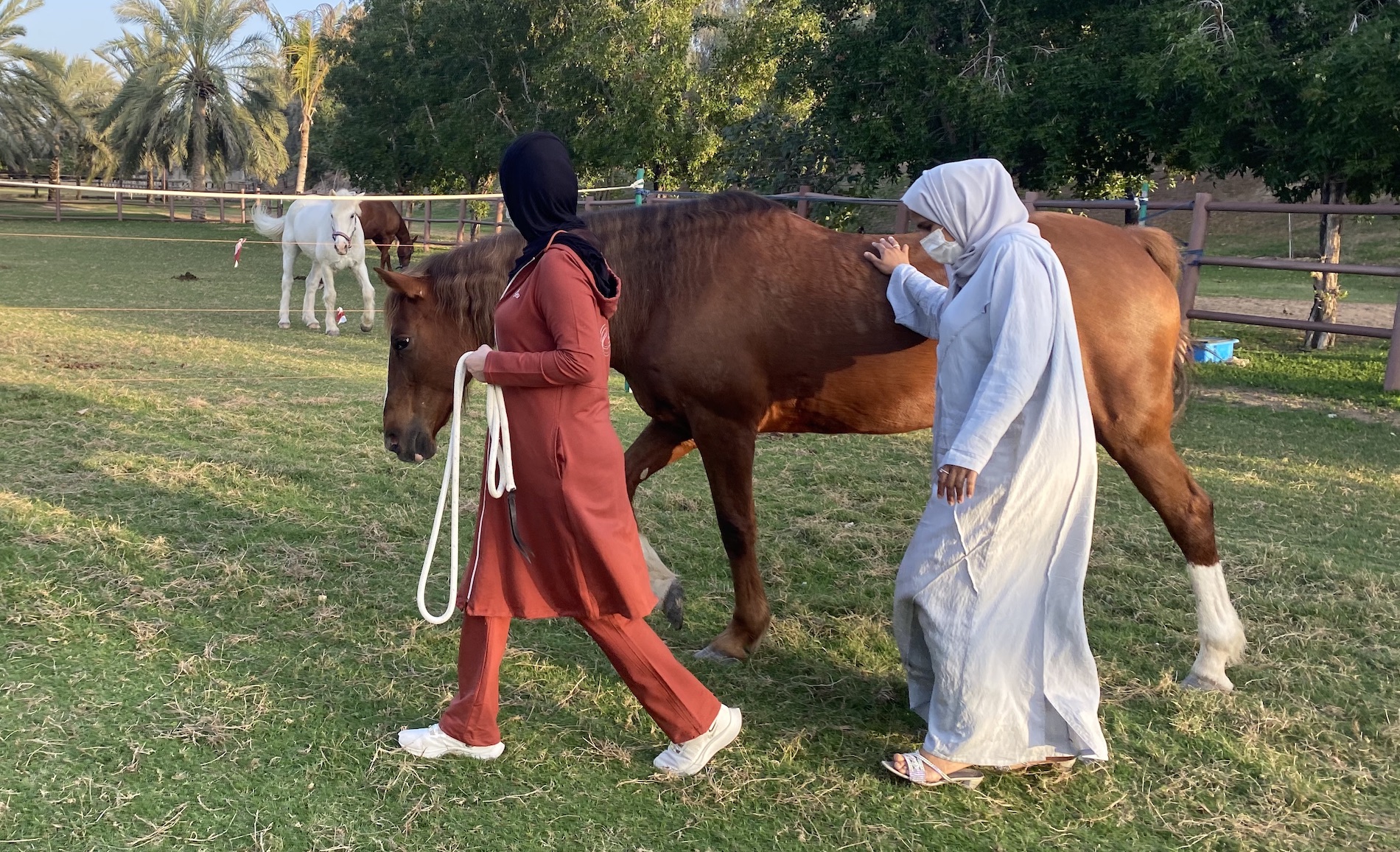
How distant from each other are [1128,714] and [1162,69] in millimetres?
9641

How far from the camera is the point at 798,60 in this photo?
1490 centimetres

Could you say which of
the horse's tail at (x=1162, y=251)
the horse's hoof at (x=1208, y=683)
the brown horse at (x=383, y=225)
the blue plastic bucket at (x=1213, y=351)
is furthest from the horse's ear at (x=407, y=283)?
the brown horse at (x=383, y=225)

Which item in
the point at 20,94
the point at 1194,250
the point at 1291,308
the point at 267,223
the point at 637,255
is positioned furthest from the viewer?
the point at 20,94

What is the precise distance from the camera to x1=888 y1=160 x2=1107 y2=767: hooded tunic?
2.54 metres

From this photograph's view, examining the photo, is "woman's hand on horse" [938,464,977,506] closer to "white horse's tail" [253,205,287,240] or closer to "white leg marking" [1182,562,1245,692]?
"white leg marking" [1182,562,1245,692]

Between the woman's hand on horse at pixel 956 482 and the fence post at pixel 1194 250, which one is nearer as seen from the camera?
the woman's hand on horse at pixel 956 482

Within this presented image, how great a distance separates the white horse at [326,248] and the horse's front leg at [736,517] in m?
8.86

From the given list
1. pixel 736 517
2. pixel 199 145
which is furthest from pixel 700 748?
pixel 199 145

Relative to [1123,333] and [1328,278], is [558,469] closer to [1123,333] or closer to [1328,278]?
[1123,333]

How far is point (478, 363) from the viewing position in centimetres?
252

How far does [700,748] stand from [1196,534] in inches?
73.0

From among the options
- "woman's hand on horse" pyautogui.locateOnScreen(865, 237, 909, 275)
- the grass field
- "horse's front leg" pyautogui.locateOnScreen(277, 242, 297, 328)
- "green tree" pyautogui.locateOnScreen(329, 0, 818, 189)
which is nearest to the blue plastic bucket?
the grass field

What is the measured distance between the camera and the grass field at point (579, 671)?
8.30 feet

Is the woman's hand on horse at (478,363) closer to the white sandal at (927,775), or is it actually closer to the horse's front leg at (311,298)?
the white sandal at (927,775)
